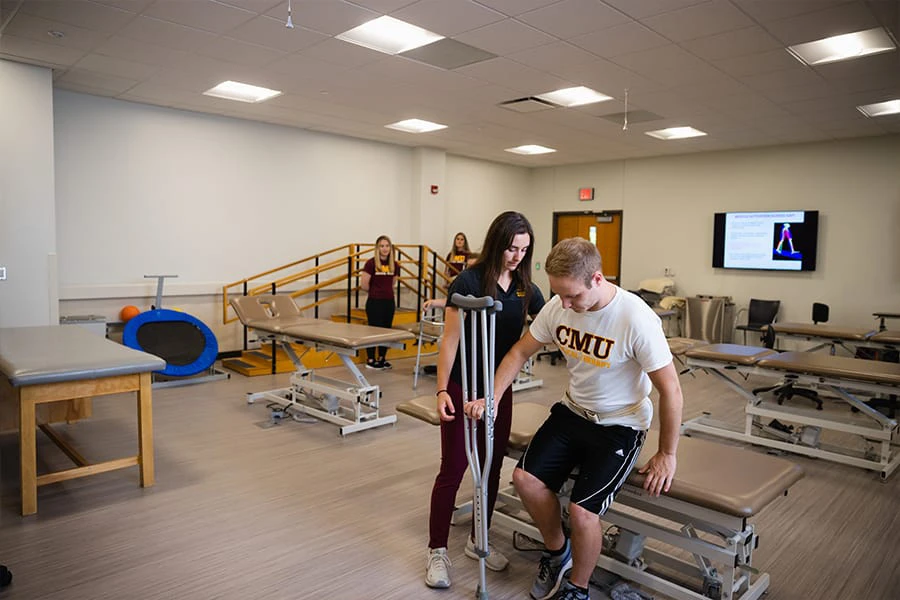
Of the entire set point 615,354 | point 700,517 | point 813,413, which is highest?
point 615,354

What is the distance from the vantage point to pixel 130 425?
173 inches

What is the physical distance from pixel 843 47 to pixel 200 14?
4406mm

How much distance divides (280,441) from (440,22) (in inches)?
117

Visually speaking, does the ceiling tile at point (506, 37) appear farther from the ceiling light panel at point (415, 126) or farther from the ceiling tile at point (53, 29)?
the ceiling light panel at point (415, 126)

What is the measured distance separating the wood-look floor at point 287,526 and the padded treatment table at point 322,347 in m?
0.24

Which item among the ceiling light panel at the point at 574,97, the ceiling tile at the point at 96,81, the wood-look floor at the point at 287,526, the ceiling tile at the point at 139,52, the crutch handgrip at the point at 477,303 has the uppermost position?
the ceiling light panel at the point at 574,97

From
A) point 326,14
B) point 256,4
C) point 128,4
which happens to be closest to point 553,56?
point 326,14

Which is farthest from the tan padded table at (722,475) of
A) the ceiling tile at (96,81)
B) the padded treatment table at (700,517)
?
the ceiling tile at (96,81)

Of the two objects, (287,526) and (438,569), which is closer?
(438,569)

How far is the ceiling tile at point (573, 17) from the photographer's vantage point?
3.61 m

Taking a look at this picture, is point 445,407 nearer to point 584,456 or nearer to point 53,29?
point 584,456

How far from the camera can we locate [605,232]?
33.0ft

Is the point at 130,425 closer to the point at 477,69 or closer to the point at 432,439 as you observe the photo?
the point at 432,439

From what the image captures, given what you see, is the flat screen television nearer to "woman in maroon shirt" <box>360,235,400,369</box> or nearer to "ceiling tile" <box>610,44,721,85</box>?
"ceiling tile" <box>610,44,721,85</box>
